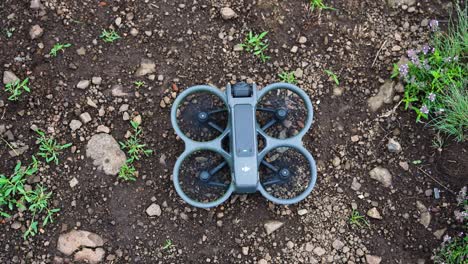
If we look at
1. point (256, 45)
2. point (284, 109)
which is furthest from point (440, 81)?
point (256, 45)

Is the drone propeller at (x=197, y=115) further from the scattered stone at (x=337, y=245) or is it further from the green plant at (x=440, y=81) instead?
the green plant at (x=440, y=81)

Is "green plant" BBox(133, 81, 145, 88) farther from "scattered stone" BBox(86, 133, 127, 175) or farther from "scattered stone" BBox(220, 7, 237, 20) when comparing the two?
"scattered stone" BBox(220, 7, 237, 20)

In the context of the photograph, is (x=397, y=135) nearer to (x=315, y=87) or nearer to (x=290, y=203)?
(x=315, y=87)

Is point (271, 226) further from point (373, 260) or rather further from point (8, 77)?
point (8, 77)

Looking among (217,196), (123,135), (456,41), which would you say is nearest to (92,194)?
(123,135)

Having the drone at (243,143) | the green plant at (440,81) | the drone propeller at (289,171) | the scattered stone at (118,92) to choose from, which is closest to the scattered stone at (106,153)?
the scattered stone at (118,92)

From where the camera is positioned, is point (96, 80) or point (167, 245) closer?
point (167, 245)
